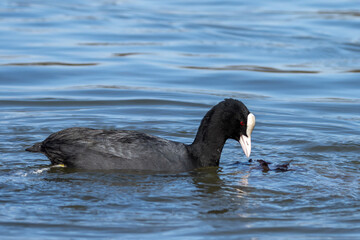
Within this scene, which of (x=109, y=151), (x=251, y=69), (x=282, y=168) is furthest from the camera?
(x=251, y=69)

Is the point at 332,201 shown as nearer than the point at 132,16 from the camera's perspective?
Yes

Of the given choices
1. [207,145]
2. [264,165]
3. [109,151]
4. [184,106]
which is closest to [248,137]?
[264,165]

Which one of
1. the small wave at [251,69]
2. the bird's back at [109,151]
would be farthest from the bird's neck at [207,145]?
the small wave at [251,69]

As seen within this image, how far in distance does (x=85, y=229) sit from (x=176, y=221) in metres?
0.75

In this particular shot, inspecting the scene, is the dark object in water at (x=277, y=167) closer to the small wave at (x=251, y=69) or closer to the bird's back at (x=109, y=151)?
the bird's back at (x=109, y=151)

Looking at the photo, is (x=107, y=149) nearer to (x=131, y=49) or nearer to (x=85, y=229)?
(x=85, y=229)

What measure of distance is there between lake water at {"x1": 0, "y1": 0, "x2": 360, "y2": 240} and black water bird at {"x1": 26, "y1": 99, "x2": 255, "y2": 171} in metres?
0.15

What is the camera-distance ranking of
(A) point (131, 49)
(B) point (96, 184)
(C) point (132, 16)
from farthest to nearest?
(C) point (132, 16)
(A) point (131, 49)
(B) point (96, 184)

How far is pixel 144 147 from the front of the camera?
6.85 m

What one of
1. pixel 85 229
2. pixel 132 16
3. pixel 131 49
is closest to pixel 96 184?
pixel 85 229

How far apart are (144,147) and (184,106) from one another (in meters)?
3.70

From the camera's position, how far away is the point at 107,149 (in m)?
6.85

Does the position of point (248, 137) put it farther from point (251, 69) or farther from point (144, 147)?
point (251, 69)

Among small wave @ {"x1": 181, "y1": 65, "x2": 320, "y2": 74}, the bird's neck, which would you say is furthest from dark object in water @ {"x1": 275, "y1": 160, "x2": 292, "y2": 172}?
small wave @ {"x1": 181, "y1": 65, "x2": 320, "y2": 74}
